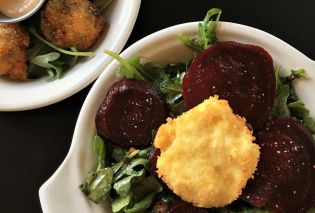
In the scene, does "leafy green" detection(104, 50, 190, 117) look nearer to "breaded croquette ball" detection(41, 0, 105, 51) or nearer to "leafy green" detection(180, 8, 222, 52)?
"leafy green" detection(180, 8, 222, 52)

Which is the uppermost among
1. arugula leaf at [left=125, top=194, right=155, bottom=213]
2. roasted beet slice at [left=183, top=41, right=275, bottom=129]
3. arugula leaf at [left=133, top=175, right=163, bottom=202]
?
roasted beet slice at [left=183, top=41, right=275, bottom=129]

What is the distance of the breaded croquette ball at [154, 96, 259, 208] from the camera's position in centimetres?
112

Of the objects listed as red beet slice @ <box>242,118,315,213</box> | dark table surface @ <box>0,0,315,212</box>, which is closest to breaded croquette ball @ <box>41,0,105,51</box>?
dark table surface @ <box>0,0,315,212</box>

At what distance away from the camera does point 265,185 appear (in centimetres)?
116

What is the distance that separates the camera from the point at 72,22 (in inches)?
56.9

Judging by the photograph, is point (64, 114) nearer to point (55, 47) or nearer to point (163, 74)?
point (55, 47)

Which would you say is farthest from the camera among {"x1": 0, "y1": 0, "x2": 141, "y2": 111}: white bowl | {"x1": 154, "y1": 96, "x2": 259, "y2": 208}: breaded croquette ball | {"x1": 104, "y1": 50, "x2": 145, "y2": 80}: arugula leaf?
{"x1": 0, "y1": 0, "x2": 141, "y2": 111}: white bowl

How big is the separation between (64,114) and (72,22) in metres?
0.25

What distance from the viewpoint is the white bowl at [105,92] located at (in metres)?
1.21

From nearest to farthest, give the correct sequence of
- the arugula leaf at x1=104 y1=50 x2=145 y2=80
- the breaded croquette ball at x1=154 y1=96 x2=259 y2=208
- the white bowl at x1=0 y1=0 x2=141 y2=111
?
1. the breaded croquette ball at x1=154 y1=96 x2=259 y2=208
2. the arugula leaf at x1=104 y1=50 x2=145 y2=80
3. the white bowl at x1=0 y1=0 x2=141 y2=111

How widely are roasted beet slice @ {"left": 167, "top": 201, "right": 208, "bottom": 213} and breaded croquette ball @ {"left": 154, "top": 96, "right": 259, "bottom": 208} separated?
3cm

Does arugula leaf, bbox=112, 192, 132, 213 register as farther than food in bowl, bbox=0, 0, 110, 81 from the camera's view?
No

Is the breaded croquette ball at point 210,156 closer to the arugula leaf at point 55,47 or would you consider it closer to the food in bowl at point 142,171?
A: the food in bowl at point 142,171

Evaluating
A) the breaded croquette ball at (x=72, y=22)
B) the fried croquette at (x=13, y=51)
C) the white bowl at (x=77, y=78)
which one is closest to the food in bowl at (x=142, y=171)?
the white bowl at (x=77, y=78)
